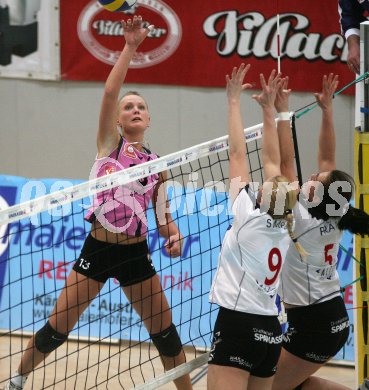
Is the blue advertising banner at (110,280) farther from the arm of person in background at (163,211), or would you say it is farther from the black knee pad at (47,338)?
the black knee pad at (47,338)

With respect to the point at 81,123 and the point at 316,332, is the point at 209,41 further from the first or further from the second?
the point at 316,332

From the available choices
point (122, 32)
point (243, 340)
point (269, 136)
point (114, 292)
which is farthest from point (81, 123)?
point (243, 340)

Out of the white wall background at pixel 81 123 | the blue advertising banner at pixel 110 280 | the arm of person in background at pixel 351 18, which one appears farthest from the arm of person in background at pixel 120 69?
the white wall background at pixel 81 123

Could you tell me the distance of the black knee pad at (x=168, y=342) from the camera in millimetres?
5812

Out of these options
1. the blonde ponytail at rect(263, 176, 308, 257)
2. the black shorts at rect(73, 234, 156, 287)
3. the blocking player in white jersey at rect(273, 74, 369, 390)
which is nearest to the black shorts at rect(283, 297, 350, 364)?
the blocking player in white jersey at rect(273, 74, 369, 390)

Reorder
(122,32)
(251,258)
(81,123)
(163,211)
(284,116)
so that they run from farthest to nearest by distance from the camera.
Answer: (81,123) < (122,32) < (163,211) < (284,116) < (251,258)

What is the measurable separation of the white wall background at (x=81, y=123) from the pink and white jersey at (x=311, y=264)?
385 centimetres

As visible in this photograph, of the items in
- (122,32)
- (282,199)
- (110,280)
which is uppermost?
(122,32)

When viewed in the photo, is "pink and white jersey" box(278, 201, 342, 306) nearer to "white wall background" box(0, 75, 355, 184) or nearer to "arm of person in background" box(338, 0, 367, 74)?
"arm of person in background" box(338, 0, 367, 74)

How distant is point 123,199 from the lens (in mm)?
5738

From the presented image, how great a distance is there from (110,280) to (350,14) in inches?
116

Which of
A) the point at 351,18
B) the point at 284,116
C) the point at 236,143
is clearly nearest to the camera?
the point at 236,143

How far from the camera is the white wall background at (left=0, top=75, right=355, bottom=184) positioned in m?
9.28

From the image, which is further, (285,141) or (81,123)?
(81,123)
